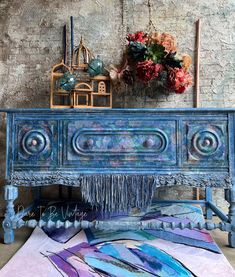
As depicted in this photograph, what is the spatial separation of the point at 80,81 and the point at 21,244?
1534 mm

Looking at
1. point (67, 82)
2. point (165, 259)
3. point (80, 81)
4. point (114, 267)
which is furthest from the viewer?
point (80, 81)

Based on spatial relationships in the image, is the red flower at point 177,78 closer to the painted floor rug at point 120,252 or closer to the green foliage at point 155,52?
the green foliage at point 155,52

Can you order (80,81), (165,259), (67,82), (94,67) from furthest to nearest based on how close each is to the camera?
(80,81), (94,67), (67,82), (165,259)

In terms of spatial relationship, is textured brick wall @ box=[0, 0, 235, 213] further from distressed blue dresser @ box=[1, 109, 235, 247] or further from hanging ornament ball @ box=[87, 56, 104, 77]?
distressed blue dresser @ box=[1, 109, 235, 247]

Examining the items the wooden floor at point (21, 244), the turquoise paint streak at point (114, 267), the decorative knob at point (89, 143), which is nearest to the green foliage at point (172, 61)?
the decorative knob at point (89, 143)

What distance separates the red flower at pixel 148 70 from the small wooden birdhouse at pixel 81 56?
20.4 inches

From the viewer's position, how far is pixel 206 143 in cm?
191

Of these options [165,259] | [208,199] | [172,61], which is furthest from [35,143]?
[208,199]

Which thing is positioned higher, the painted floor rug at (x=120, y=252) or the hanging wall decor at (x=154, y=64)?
the hanging wall decor at (x=154, y=64)

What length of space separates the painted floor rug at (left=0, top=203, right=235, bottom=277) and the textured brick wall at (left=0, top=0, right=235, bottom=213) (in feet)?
2.21

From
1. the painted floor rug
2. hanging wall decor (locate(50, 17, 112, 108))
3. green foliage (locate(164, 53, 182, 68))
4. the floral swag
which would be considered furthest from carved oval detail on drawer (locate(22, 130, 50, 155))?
green foliage (locate(164, 53, 182, 68))

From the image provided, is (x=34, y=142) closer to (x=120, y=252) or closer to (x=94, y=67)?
(x=94, y=67)

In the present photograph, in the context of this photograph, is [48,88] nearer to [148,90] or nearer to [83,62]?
[83,62]

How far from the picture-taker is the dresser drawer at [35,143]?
1.96 metres
